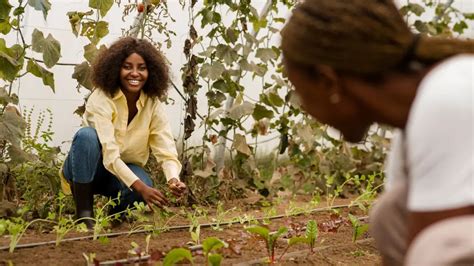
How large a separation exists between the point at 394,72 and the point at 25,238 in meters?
2.17

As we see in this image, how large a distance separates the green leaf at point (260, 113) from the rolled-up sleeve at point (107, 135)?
175cm

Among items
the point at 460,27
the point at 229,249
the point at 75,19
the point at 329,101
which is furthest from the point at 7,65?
the point at 460,27

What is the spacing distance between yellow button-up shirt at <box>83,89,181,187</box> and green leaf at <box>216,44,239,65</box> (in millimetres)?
1283

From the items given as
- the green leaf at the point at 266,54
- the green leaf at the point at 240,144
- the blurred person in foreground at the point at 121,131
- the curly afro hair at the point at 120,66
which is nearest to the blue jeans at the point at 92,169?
the blurred person in foreground at the point at 121,131

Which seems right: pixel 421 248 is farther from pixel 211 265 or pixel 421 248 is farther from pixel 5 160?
pixel 5 160

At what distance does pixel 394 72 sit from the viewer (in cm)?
161

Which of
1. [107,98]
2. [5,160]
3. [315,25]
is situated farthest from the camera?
[5,160]

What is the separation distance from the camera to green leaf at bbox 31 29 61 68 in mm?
3941

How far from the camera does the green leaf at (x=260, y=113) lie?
17.3 feet

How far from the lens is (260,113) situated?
5305mm

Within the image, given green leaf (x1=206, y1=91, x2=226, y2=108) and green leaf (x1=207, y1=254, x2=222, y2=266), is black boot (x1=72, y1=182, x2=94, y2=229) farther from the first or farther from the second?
green leaf (x1=206, y1=91, x2=226, y2=108)

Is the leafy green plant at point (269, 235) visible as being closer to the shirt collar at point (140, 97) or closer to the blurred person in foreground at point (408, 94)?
the shirt collar at point (140, 97)

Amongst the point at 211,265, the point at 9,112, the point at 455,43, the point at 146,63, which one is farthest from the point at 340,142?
the point at 455,43

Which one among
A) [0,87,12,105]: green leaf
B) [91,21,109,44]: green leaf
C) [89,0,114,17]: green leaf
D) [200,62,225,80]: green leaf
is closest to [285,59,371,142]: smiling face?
[0,87,12,105]: green leaf
